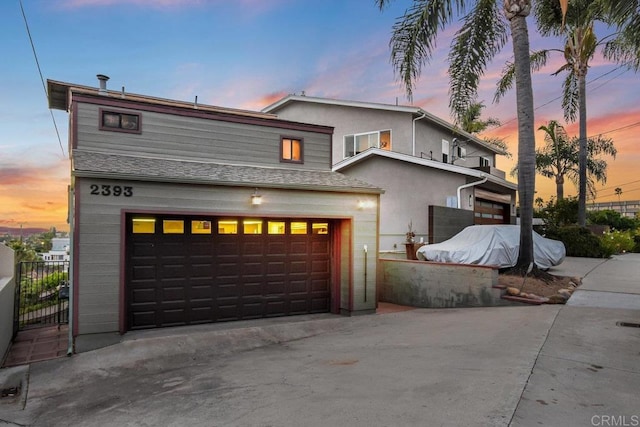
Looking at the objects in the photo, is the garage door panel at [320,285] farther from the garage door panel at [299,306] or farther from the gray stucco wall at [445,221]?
the gray stucco wall at [445,221]

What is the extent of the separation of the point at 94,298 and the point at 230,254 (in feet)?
9.41

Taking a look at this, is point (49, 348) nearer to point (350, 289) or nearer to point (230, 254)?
point (230, 254)

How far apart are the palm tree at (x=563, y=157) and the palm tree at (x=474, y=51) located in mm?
18762

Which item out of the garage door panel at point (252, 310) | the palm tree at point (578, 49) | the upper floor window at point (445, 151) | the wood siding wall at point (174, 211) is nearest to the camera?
the wood siding wall at point (174, 211)

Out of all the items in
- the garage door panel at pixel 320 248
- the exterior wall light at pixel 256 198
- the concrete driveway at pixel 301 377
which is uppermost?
the exterior wall light at pixel 256 198

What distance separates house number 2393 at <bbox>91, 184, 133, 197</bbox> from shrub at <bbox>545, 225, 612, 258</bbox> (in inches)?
731

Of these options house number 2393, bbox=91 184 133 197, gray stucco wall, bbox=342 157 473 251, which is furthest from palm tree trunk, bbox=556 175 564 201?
house number 2393, bbox=91 184 133 197

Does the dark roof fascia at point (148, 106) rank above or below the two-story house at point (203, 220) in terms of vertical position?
above

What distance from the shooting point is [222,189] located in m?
8.50

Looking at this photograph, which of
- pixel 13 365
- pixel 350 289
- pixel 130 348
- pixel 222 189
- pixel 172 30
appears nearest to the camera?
pixel 13 365

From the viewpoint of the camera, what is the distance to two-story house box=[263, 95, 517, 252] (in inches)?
623

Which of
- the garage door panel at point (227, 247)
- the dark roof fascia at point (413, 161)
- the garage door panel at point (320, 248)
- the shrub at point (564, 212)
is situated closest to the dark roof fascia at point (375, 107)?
the dark roof fascia at point (413, 161)

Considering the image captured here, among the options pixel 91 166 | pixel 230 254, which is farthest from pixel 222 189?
pixel 91 166

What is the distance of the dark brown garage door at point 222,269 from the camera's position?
8.18 meters
